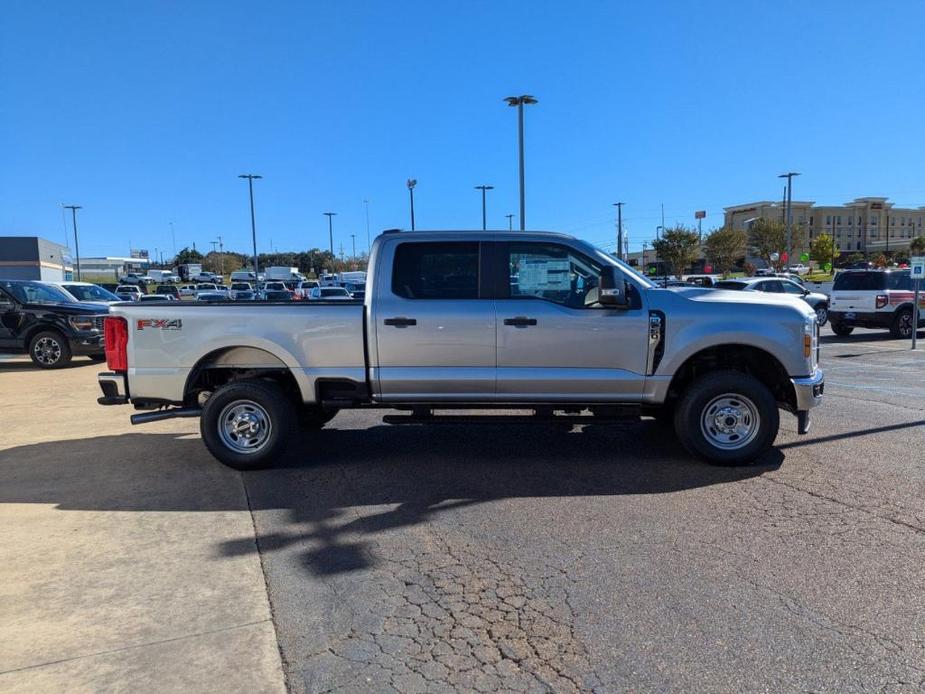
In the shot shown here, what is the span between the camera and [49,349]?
13453mm

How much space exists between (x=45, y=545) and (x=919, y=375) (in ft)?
40.5

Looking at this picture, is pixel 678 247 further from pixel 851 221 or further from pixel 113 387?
pixel 851 221

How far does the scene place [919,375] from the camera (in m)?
11.0

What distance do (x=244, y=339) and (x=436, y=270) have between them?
1.80 meters

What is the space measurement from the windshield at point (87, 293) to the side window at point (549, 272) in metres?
16.5

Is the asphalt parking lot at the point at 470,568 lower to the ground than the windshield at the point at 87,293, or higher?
lower

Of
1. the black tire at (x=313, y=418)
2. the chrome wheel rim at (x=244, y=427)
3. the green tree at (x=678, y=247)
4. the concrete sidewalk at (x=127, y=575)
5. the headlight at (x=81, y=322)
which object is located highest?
the green tree at (x=678, y=247)

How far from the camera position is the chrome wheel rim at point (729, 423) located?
580 centimetres

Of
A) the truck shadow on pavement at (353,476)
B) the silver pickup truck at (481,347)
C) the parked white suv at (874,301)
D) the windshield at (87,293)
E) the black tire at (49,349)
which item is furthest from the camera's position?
the windshield at (87,293)

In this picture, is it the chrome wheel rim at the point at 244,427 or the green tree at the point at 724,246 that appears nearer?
the chrome wheel rim at the point at 244,427

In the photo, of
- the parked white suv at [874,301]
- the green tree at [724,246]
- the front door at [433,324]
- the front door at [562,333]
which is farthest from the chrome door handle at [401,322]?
the green tree at [724,246]

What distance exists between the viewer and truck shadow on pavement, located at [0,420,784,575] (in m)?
4.75

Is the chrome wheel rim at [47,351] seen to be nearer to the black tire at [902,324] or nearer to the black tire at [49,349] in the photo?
the black tire at [49,349]

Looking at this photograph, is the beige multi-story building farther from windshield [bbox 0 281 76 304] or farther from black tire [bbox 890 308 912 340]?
windshield [bbox 0 281 76 304]
